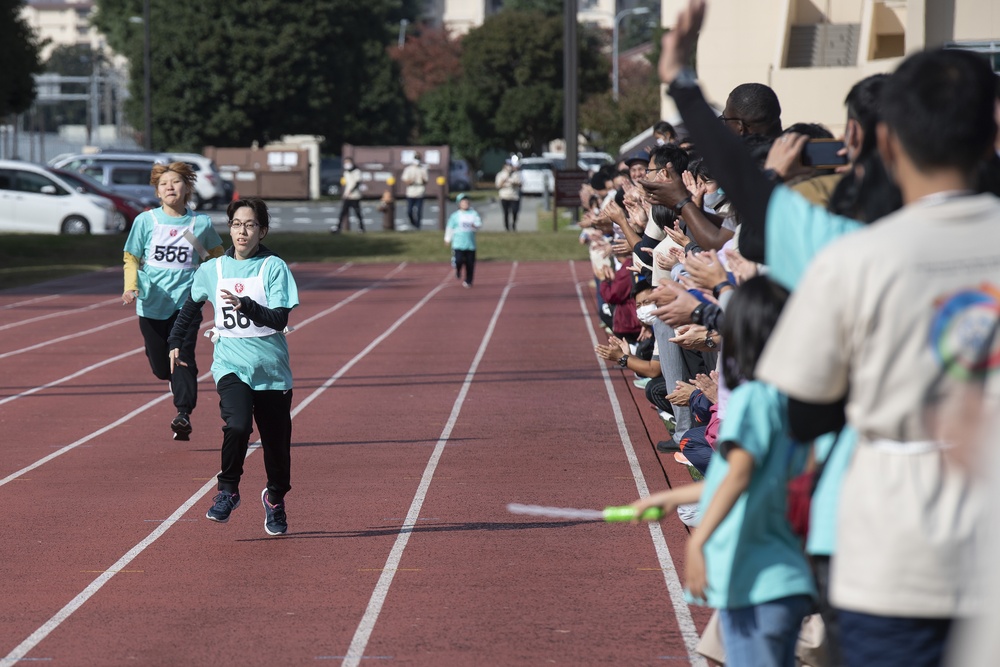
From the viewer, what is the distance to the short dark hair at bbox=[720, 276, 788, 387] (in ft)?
11.6

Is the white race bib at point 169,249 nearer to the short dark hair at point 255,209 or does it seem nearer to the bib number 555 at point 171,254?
the bib number 555 at point 171,254

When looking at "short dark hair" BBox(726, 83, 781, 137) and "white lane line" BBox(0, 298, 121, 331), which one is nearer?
"short dark hair" BBox(726, 83, 781, 137)

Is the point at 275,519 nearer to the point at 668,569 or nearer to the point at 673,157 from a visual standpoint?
the point at 668,569

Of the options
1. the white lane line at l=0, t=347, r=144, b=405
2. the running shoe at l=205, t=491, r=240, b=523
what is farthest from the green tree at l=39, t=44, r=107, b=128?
the running shoe at l=205, t=491, r=240, b=523

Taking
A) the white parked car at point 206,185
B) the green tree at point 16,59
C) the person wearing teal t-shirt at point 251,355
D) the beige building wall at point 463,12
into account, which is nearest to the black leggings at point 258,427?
the person wearing teal t-shirt at point 251,355

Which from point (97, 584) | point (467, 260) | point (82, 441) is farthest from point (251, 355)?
point (467, 260)

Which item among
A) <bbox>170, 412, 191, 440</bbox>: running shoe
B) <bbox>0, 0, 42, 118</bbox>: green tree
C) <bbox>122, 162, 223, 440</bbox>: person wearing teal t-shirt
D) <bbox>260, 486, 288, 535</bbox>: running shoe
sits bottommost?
<bbox>170, 412, 191, 440</bbox>: running shoe

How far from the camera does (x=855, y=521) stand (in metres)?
2.95

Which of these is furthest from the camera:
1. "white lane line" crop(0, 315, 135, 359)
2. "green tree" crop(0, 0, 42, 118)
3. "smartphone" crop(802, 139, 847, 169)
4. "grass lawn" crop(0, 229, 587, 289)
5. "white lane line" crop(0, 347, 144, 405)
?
"green tree" crop(0, 0, 42, 118)

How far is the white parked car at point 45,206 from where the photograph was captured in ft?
115

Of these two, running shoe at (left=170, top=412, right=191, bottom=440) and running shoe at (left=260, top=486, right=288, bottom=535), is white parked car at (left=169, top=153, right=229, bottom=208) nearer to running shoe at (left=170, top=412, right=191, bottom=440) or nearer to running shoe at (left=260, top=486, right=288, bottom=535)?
running shoe at (left=170, top=412, right=191, bottom=440)

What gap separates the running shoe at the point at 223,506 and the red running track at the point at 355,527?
0.15 metres

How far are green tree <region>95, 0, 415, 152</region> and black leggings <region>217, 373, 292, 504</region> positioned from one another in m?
54.1

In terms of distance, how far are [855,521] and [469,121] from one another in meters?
72.0
